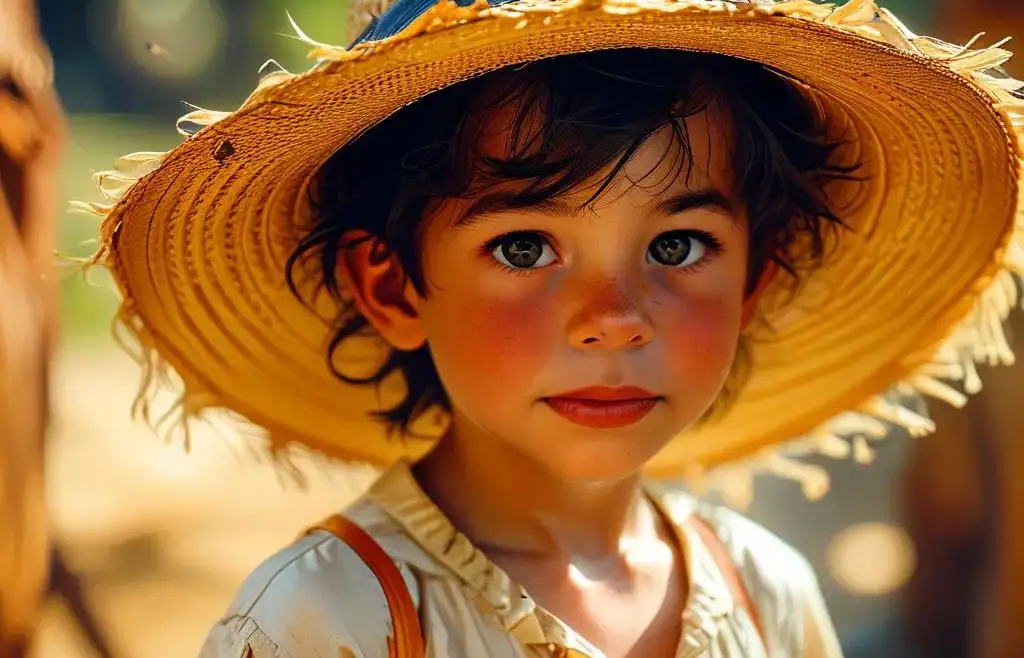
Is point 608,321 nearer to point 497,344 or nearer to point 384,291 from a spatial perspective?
point 497,344

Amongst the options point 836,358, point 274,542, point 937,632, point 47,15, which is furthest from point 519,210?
point 47,15

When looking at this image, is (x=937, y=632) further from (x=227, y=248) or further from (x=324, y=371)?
(x=227, y=248)

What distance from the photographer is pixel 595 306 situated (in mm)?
1078

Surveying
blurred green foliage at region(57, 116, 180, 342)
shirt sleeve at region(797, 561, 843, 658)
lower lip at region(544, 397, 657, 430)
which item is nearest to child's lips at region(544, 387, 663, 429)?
lower lip at region(544, 397, 657, 430)

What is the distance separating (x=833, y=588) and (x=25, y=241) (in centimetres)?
203

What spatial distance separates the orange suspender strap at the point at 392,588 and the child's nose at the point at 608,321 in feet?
0.88

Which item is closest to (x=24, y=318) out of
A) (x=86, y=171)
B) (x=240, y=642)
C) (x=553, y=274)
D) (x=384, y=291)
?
(x=384, y=291)

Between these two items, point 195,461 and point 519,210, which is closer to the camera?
point 519,210

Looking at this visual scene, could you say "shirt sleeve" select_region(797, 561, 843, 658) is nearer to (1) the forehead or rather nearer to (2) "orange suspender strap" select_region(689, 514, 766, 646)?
(2) "orange suspender strap" select_region(689, 514, 766, 646)

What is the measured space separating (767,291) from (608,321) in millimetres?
461

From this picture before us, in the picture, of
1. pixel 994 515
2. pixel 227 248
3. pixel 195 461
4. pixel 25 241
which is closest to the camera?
pixel 227 248

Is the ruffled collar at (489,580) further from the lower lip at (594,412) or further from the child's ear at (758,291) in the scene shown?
the child's ear at (758,291)

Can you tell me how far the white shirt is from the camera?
1.09 meters

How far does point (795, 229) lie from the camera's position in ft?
4.62
